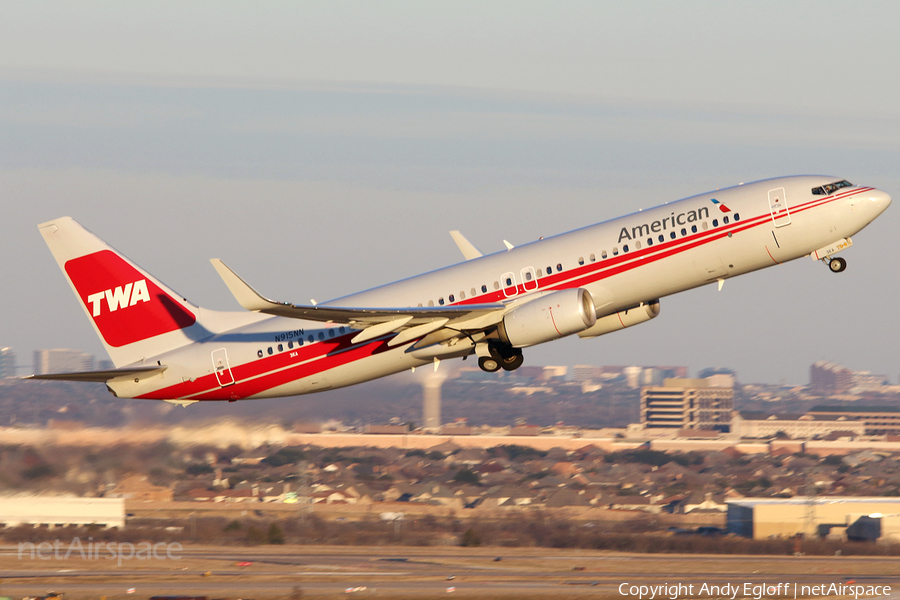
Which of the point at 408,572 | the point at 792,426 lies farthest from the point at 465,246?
the point at 792,426

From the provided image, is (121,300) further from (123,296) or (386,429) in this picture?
(386,429)

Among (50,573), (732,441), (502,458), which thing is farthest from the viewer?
(732,441)

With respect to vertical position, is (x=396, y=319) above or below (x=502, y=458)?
above

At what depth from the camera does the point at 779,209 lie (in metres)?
39.3

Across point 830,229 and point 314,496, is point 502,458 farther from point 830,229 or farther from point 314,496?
point 830,229

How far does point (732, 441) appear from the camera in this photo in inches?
5630

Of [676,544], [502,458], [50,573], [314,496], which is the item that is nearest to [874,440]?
[502,458]

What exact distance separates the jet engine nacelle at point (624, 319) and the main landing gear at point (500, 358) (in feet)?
8.99

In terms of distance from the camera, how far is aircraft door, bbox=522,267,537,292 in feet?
133

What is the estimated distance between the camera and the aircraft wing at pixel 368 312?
118 ft

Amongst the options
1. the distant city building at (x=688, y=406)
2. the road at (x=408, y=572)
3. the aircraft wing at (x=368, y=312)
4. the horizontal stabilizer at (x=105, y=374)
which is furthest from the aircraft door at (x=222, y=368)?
the distant city building at (x=688, y=406)

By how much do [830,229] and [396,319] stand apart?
16.1 metres

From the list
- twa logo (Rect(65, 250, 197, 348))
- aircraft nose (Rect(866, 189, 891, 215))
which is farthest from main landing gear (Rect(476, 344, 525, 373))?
aircraft nose (Rect(866, 189, 891, 215))

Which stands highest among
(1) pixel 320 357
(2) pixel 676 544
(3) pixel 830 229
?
(3) pixel 830 229
